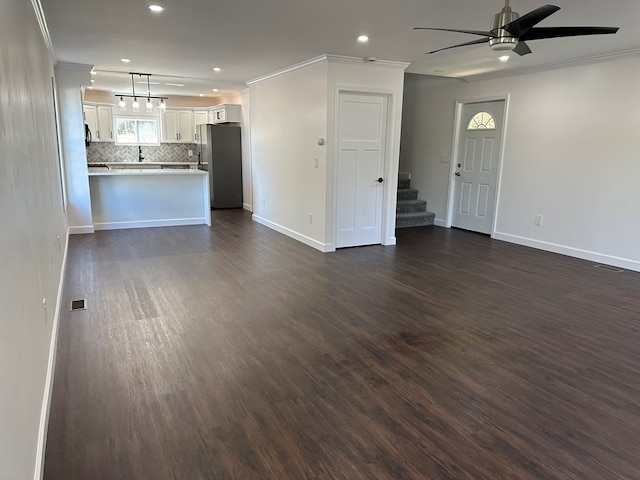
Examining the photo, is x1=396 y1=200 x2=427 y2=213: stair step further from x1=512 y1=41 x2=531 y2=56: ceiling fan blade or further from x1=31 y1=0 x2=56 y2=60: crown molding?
x1=31 y1=0 x2=56 y2=60: crown molding

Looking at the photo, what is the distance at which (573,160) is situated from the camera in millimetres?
5621

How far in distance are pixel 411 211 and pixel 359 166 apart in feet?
8.21

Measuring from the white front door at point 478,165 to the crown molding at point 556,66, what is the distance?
0.40m

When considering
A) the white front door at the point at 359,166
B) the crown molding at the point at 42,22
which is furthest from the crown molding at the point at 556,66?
the crown molding at the point at 42,22

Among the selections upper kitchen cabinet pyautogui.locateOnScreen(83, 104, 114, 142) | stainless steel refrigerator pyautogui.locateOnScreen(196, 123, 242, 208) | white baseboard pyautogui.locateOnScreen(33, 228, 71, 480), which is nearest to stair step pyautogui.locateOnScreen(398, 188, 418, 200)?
stainless steel refrigerator pyautogui.locateOnScreen(196, 123, 242, 208)

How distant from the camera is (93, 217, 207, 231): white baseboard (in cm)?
702

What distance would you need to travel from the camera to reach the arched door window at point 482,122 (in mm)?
6820

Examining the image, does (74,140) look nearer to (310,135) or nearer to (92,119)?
(310,135)

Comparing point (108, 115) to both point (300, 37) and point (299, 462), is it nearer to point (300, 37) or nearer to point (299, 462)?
point (300, 37)

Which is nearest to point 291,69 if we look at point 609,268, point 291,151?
point 291,151

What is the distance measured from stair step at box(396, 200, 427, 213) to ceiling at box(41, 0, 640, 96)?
2384mm

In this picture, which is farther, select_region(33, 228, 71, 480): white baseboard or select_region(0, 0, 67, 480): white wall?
select_region(33, 228, 71, 480): white baseboard

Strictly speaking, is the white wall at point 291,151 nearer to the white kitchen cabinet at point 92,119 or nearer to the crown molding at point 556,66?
the crown molding at point 556,66

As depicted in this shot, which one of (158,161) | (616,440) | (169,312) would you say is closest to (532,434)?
(616,440)
